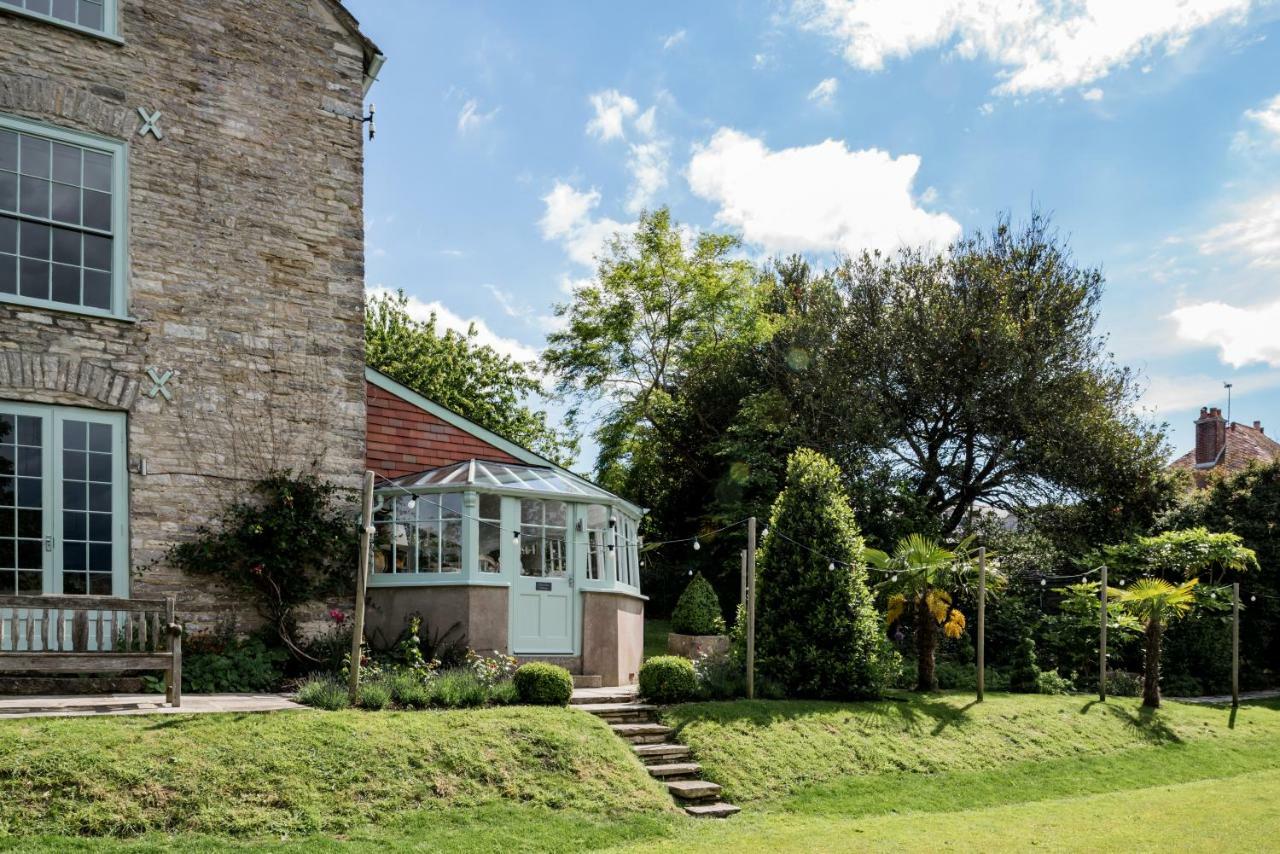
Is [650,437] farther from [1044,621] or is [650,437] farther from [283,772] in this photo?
[283,772]

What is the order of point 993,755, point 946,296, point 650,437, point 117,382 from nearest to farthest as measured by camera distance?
point 117,382 < point 993,755 < point 946,296 < point 650,437

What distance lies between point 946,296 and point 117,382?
1779cm

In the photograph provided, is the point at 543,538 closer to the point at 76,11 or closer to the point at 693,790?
the point at 693,790

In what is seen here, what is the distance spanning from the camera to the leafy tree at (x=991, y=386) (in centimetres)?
2328

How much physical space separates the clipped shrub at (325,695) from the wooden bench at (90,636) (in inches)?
48.9

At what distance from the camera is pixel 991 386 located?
77.0ft

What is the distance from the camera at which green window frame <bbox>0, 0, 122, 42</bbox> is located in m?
12.2

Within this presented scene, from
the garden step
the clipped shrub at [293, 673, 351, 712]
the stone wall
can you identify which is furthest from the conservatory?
the garden step

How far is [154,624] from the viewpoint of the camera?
37.0 ft

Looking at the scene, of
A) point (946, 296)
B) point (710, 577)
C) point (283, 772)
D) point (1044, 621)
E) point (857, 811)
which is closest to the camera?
point (283, 772)

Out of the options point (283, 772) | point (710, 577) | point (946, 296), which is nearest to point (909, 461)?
point (946, 296)

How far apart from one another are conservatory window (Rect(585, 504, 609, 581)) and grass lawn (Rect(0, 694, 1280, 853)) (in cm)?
306

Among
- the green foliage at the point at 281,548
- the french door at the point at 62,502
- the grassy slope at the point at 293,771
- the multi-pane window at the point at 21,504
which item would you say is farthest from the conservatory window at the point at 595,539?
the multi-pane window at the point at 21,504

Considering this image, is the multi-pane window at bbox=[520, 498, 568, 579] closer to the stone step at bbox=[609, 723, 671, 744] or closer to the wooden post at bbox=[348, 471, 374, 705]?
the stone step at bbox=[609, 723, 671, 744]
